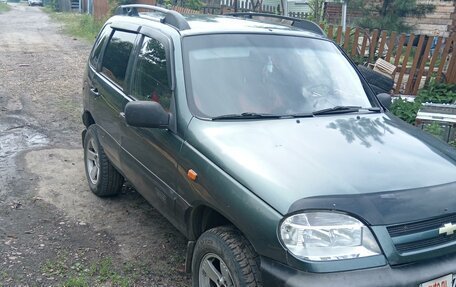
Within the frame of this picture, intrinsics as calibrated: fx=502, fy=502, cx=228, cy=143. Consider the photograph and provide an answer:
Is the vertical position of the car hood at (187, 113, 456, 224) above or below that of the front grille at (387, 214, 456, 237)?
above

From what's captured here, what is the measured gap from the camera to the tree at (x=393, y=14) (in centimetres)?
1173

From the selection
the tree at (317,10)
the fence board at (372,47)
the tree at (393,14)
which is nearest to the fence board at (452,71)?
the fence board at (372,47)

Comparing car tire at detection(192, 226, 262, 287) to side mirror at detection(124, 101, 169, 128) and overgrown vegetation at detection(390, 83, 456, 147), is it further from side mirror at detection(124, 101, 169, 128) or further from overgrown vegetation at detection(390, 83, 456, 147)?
overgrown vegetation at detection(390, 83, 456, 147)

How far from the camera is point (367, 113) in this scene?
378cm

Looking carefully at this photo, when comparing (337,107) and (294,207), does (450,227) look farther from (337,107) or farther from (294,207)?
(337,107)

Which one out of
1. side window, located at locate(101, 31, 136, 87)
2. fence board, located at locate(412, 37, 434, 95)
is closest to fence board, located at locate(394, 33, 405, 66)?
fence board, located at locate(412, 37, 434, 95)

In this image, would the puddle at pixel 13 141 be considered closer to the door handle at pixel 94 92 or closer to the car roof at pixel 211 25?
the door handle at pixel 94 92

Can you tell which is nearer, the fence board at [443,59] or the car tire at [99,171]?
the car tire at [99,171]

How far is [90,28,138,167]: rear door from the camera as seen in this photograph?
4.47m

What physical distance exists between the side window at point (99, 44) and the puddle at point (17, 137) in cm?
194

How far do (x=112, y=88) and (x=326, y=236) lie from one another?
110 inches

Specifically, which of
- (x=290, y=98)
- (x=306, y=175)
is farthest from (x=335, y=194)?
(x=290, y=98)

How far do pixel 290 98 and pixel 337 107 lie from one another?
367mm

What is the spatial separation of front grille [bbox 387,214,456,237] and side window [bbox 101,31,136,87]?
2802 mm
